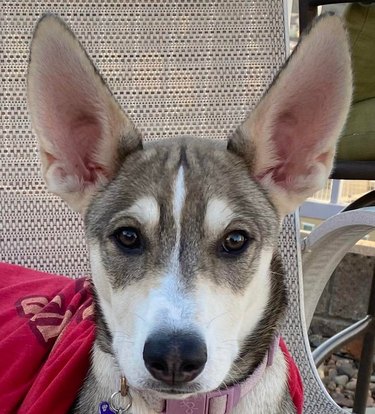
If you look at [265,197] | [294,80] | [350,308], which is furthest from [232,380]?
[350,308]

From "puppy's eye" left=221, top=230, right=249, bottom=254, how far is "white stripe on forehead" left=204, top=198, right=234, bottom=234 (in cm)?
3

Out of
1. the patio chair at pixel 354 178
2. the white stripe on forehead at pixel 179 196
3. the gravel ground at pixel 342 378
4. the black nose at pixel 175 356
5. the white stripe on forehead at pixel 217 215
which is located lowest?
the gravel ground at pixel 342 378

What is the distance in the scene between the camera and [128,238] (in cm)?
141

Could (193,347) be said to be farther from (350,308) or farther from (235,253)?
(350,308)

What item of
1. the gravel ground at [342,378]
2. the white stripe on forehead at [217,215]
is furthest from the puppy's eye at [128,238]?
the gravel ground at [342,378]

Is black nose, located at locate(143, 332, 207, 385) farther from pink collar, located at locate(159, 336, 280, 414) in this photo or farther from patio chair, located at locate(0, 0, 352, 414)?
patio chair, located at locate(0, 0, 352, 414)

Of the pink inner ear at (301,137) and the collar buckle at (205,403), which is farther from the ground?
the pink inner ear at (301,137)

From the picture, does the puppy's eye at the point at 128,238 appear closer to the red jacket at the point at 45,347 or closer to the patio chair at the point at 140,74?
the red jacket at the point at 45,347

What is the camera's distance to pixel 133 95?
237 centimetres

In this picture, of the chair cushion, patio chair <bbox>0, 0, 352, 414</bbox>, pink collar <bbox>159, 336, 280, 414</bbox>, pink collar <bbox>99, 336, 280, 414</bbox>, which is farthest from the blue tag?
the chair cushion

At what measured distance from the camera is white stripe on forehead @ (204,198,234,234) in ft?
4.48

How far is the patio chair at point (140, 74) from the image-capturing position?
2307 mm

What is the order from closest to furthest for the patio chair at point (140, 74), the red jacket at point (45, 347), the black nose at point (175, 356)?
the black nose at point (175, 356) → the red jacket at point (45, 347) → the patio chair at point (140, 74)

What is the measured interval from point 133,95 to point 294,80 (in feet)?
3.34
